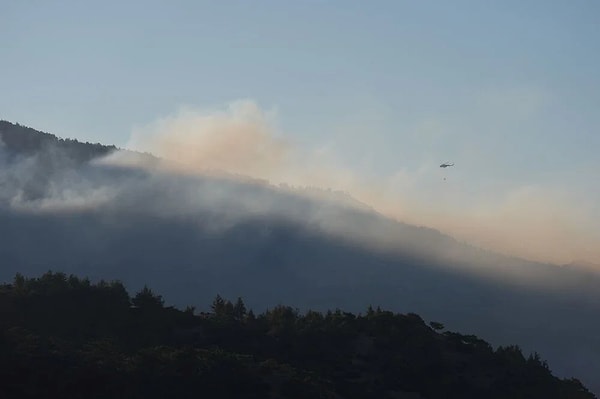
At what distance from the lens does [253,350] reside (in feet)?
324

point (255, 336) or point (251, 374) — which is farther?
point (255, 336)

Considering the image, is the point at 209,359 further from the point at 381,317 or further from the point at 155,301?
the point at 381,317

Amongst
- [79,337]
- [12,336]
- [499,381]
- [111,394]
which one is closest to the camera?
[111,394]

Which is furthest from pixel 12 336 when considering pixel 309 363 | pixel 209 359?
pixel 309 363

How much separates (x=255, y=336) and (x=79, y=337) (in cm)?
2265

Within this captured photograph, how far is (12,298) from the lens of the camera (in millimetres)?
97562

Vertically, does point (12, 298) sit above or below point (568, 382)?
above

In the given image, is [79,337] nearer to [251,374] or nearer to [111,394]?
[251,374]

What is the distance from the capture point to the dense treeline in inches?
2734

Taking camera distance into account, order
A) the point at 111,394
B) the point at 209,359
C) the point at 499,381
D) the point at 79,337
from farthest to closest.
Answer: the point at 499,381 → the point at 79,337 → the point at 209,359 → the point at 111,394

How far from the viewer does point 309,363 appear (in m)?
95.6

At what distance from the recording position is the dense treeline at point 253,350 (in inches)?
2734

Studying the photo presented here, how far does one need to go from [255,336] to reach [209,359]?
30.0 metres

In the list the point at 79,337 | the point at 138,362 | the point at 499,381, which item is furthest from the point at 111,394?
the point at 499,381
